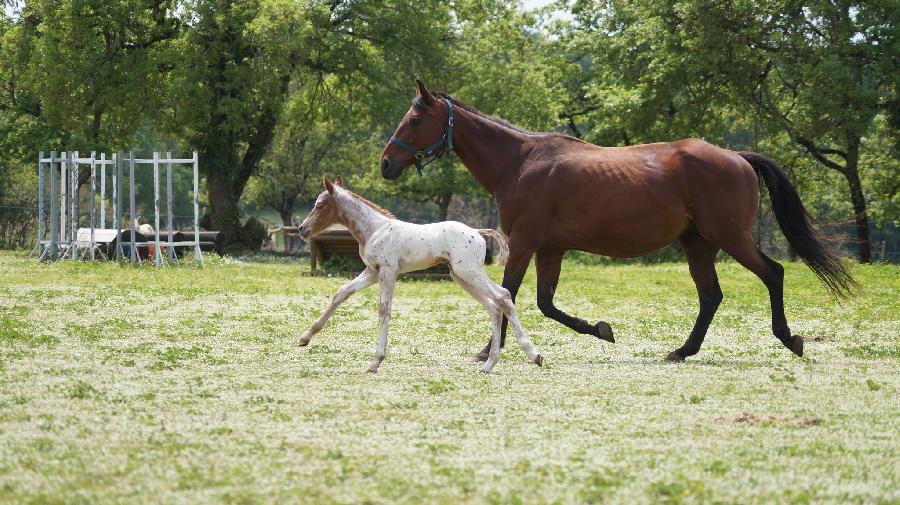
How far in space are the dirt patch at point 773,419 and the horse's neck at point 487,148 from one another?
4.98 metres

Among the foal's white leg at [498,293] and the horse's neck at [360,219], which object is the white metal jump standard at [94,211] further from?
the foal's white leg at [498,293]

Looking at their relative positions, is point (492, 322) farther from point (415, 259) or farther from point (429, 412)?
point (429, 412)

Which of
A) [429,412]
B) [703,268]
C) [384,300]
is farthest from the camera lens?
[703,268]

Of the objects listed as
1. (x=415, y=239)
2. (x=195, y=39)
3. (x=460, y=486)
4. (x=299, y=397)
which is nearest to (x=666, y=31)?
(x=195, y=39)

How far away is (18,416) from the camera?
8.35 m

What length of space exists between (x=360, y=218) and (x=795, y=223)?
15.6 ft

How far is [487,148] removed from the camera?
1305 cm

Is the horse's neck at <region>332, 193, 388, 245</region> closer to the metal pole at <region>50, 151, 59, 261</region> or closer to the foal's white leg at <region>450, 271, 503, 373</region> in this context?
the foal's white leg at <region>450, 271, 503, 373</region>

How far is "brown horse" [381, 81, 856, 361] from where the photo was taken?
41.3 ft

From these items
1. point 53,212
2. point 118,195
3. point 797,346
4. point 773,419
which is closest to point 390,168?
point 797,346

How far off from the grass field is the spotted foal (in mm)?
422

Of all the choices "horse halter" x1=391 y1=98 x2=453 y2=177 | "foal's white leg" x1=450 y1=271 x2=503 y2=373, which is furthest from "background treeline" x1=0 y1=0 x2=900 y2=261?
"foal's white leg" x1=450 y1=271 x2=503 y2=373

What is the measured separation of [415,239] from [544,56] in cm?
5129

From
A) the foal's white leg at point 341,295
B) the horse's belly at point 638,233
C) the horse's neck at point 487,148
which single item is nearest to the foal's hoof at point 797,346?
the horse's belly at point 638,233
